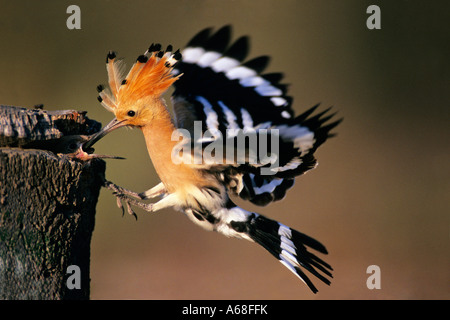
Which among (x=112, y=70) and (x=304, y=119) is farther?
(x=112, y=70)

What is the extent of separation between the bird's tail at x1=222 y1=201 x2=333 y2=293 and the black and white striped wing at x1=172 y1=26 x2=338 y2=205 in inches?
3.2

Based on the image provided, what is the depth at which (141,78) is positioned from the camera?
176 centimetres

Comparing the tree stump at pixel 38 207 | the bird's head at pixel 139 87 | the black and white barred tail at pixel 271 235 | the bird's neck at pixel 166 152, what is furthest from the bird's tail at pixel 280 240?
the tree stump at pixel 38 207

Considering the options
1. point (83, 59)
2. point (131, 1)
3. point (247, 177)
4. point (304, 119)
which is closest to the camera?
point (304, 119)

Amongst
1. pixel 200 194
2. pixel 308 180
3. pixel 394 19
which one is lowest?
pixel 200 194

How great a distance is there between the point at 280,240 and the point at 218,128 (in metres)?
0.48

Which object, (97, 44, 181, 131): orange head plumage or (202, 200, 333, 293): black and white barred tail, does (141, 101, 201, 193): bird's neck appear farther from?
(202, 200, 333, 293): black and white barred tail

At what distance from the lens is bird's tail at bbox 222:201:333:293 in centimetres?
184

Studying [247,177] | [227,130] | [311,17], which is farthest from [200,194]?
[311,17]

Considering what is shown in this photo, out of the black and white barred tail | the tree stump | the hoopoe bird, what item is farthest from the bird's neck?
the tree stump

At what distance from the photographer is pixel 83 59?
4.12 m

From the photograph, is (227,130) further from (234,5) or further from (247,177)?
(234,5)

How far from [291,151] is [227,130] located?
0.62ft

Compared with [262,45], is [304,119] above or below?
below
